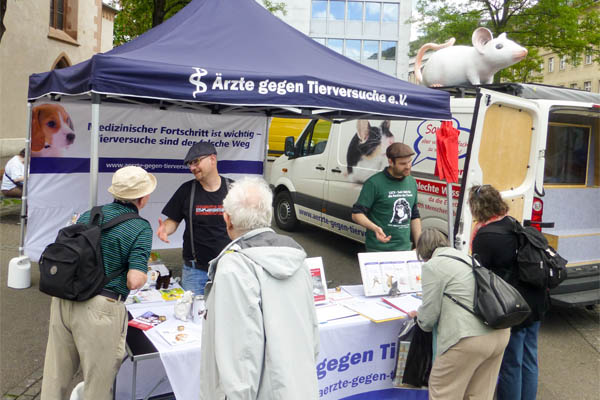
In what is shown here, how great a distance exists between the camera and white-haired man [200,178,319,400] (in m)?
1.73

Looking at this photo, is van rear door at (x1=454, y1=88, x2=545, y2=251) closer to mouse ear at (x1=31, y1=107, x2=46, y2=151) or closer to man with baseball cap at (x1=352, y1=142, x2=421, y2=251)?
man with baseball cap at (x1=352, y1=142, x2=421, y2=251)

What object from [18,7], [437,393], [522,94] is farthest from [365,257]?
[18,7]

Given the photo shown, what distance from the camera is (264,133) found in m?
5.76

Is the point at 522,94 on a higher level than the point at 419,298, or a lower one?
higher

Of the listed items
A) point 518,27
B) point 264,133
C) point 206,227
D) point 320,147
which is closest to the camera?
point 206,227

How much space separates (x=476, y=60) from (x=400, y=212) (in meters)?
2.92

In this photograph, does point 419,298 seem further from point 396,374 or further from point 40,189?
point 40,189

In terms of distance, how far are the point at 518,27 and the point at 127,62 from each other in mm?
15611

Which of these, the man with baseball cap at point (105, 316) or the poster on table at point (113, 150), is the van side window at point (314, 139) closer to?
the poster on table at point (113, 150)

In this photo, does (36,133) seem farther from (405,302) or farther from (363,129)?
(363,129)

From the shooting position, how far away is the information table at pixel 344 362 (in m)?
2.93

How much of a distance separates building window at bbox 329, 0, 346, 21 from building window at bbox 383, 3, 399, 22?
9.69 feet

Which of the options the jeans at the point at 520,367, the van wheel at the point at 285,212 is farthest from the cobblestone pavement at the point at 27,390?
the van wheel at the point at 285,212

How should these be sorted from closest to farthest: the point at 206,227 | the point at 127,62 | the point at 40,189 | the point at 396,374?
the point at 127,62 < the point at 396,374 < the point at 206,227 < the point at 40,189
